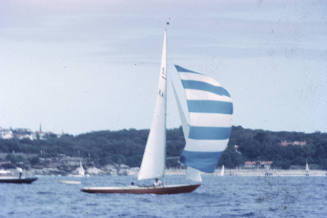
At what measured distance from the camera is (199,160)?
61562mm

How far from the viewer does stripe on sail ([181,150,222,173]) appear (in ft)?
201

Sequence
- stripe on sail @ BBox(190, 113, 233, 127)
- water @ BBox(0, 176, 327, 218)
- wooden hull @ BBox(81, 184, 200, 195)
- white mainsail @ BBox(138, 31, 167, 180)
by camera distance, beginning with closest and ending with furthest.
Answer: water @ BBox(0, 176, 327, 218), wooden hull @ BBox(81, 184, 200, 195), stripe on sail @ BBox(190, 113, 233, 127), white mainsail @ BBox(138, 31, 167, 180)

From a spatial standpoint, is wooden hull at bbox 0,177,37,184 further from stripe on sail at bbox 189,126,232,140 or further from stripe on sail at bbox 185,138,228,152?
stripe on sail at bbox 189,126,232,140

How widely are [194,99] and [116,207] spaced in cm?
1066

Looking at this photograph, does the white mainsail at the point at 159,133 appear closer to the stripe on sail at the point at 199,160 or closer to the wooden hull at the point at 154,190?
the wooden hull at the point at 154,190

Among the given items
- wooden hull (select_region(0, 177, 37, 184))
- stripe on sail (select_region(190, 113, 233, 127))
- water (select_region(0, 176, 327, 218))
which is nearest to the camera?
water (select_region(0, 176, 327, 218))

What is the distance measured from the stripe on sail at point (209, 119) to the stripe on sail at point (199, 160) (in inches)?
81.1

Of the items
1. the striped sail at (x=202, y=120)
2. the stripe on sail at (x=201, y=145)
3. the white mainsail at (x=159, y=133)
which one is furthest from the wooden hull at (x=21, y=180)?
the stripe on sail at (x=201, y=145)

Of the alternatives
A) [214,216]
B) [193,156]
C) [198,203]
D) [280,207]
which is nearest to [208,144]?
[193,156]

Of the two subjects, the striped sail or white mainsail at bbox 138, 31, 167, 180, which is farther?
white mainsail at bbox 138, 31, 167, 180

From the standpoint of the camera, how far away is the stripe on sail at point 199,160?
61406mm

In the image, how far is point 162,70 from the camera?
63.3 metres

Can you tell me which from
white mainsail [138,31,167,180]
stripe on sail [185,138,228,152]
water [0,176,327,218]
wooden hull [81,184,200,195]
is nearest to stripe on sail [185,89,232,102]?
white mainsail [138,31,167,180]

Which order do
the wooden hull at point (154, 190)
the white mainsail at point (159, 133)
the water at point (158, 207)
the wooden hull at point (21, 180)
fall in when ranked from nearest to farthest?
1. the water at point (158, 207)
2. the wooden hull at point (154, 190)
3. the white mainsail at point (159, 133)
4. the wooden hull at point (21, 180)
